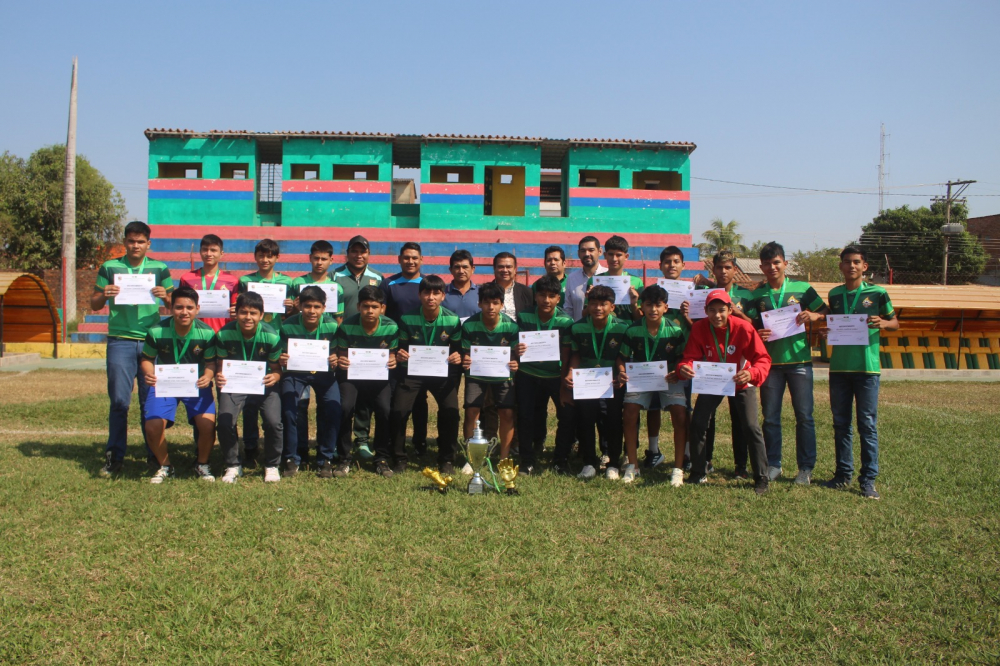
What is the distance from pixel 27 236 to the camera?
32719 millimetres

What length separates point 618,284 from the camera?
21.8ft

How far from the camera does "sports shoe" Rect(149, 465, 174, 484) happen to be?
229 inches

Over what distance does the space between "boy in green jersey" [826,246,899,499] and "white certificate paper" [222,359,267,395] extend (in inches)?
194

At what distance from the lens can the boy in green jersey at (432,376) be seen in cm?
640

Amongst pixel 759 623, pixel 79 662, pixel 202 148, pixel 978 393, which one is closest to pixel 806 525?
pixel 759 623

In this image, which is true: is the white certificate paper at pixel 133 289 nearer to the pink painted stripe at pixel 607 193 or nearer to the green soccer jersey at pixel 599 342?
the green soccer jersey at pixel 599 342

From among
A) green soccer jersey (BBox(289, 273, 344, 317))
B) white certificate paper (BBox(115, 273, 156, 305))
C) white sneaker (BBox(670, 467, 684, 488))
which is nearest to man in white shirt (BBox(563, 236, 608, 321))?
white sneaker (BBox(670, 467, 684, 488))

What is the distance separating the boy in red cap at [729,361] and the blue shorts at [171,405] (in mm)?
4099

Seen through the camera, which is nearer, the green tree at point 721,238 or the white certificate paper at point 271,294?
the white certificate paper at point 271,294

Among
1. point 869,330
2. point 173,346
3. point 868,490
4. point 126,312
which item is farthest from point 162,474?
point 869,330

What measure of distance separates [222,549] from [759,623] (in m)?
3.07

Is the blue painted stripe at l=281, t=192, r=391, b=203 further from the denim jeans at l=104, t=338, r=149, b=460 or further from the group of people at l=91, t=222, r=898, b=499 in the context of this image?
the denim jeans at l=104, t=338, r=149, b=460

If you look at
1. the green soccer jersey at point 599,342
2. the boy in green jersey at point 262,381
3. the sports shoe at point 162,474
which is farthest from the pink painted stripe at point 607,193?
the sports shoe at point 162,474

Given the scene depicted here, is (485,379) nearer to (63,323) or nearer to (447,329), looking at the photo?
(447,329)
